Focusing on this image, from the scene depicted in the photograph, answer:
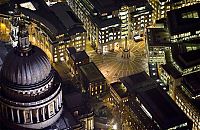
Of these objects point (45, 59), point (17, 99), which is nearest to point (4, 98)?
point (17, 99)

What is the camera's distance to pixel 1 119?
186 m

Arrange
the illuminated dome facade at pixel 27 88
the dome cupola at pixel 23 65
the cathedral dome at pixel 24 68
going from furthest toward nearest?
the illuminated dome facade at pixel 27 88, the cathedral dome at pixel 24 68, the dome cupola at pixel 23 65

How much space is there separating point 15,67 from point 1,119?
1850 cm

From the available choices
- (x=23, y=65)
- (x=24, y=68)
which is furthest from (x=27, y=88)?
(x=23, y=65)

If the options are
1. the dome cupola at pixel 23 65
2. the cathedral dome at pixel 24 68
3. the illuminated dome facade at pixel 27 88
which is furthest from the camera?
the illuminated dome facade at pixel 27 88

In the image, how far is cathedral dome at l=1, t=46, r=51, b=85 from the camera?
177375mm

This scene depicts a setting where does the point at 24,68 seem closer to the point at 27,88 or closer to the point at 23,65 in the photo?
the point at 23,65

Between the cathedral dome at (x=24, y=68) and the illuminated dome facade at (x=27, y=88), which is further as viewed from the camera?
the illuminated dome facade at (x=27, y=88)

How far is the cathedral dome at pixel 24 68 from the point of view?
177375 millimetres

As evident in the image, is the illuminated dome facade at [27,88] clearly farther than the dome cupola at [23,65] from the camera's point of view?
Yes

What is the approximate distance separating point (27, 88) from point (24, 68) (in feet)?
19.1

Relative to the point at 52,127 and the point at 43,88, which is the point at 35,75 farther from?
the point at 52,127

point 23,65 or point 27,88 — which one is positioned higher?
point 23,65

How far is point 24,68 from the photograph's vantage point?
6978 inches
